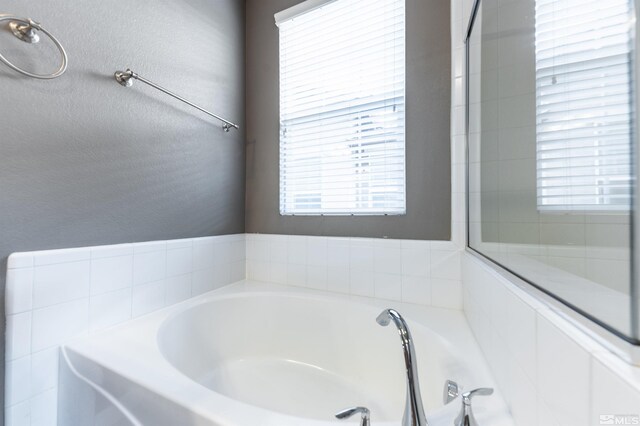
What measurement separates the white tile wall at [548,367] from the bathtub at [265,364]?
0.10 metres

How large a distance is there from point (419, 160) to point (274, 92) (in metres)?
1.12

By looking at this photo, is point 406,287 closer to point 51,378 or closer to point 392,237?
point 392,237

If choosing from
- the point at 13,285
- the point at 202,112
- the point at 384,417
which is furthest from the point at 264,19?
the point at 384,417

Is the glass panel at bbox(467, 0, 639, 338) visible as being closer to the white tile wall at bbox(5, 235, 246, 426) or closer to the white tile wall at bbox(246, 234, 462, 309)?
the white tile wall at bbox(246, 234, 462, 309)

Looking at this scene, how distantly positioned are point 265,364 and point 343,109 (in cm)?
158

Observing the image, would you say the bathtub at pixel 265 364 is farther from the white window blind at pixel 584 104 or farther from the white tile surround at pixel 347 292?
the white window blind at pixel 584 104

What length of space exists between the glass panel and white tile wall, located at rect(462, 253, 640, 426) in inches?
2.1

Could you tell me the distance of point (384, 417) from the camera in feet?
3.41

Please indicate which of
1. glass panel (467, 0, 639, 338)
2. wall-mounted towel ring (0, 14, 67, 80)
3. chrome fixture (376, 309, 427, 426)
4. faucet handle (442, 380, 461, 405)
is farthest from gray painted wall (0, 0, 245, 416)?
glass panel (467, 0, 639, 338)

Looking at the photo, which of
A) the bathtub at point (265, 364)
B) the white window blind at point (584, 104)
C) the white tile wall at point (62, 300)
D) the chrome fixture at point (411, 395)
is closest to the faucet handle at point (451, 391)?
the bathtub at point (265, 364)

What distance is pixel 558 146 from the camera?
2.35 ft

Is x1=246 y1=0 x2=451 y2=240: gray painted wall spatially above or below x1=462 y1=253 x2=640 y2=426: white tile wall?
above

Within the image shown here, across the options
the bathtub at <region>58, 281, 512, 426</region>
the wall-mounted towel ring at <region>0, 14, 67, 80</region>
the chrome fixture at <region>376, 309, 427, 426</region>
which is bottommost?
the bathtub at <region>58, 281, 512, 426</region>

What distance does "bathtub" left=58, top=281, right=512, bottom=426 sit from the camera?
24.8 inches
